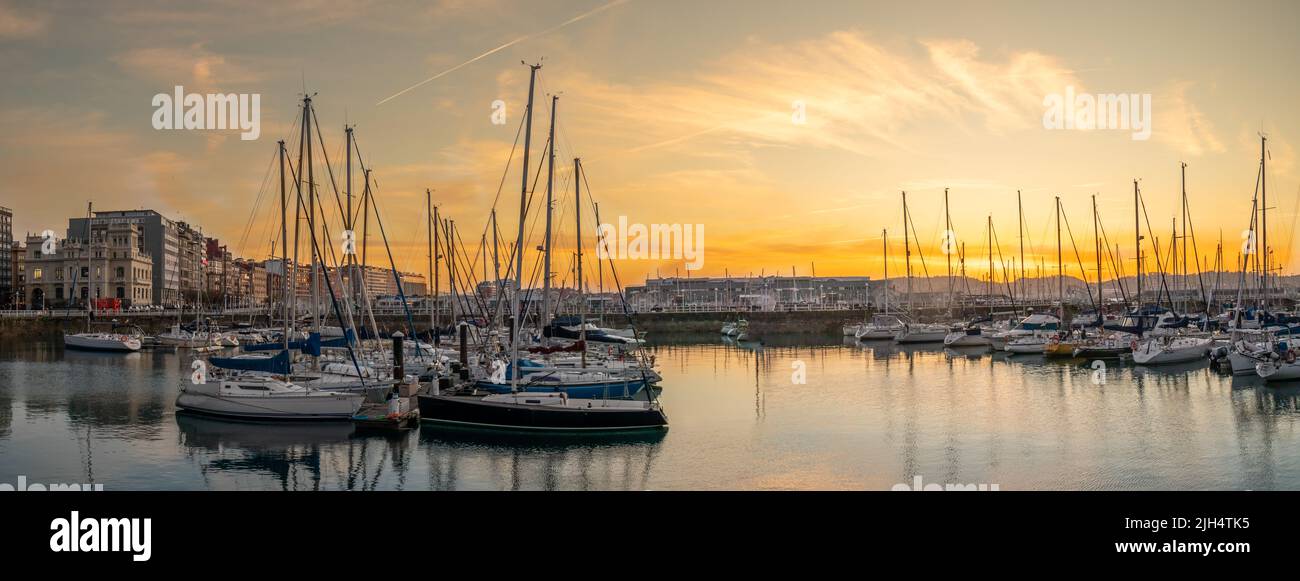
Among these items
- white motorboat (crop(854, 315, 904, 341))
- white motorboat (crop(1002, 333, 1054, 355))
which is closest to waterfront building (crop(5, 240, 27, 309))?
white motorboat (crop(854, 315, 904, 341))

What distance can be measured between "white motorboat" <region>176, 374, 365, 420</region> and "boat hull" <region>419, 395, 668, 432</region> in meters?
3.59

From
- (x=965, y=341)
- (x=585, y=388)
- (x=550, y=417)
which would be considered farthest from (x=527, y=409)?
A: (x=965, y=341)

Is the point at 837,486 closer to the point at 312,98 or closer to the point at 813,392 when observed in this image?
the point at 813,392

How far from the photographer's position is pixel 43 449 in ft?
64.3

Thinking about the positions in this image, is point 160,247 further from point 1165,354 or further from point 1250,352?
point 1250,352

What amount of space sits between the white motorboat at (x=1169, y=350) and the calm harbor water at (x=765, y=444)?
5.59 meters

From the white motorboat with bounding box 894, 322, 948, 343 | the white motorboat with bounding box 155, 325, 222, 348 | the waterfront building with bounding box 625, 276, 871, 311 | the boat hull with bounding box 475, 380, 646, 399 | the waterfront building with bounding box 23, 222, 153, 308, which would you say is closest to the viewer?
the boat hull with bounding box 475, 380, 646, 399

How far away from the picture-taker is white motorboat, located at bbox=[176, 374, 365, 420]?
22484mm

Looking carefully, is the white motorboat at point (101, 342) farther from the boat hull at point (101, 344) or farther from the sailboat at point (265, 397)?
the sailboat at point (265, 397)

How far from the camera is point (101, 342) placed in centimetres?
5303

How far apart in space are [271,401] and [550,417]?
7.93 metres

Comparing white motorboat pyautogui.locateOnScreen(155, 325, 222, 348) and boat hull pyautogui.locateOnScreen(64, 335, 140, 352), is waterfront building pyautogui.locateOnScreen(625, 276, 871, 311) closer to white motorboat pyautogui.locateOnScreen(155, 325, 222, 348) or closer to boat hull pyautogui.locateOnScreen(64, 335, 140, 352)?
white motorboat pyautogui.locateOnScreen(155, 325, 222, 348)

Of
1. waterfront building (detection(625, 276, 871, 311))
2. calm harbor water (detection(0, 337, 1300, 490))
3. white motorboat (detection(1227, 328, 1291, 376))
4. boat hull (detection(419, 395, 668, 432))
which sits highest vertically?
waterfront building (detection(625, 276, 871, 311))
